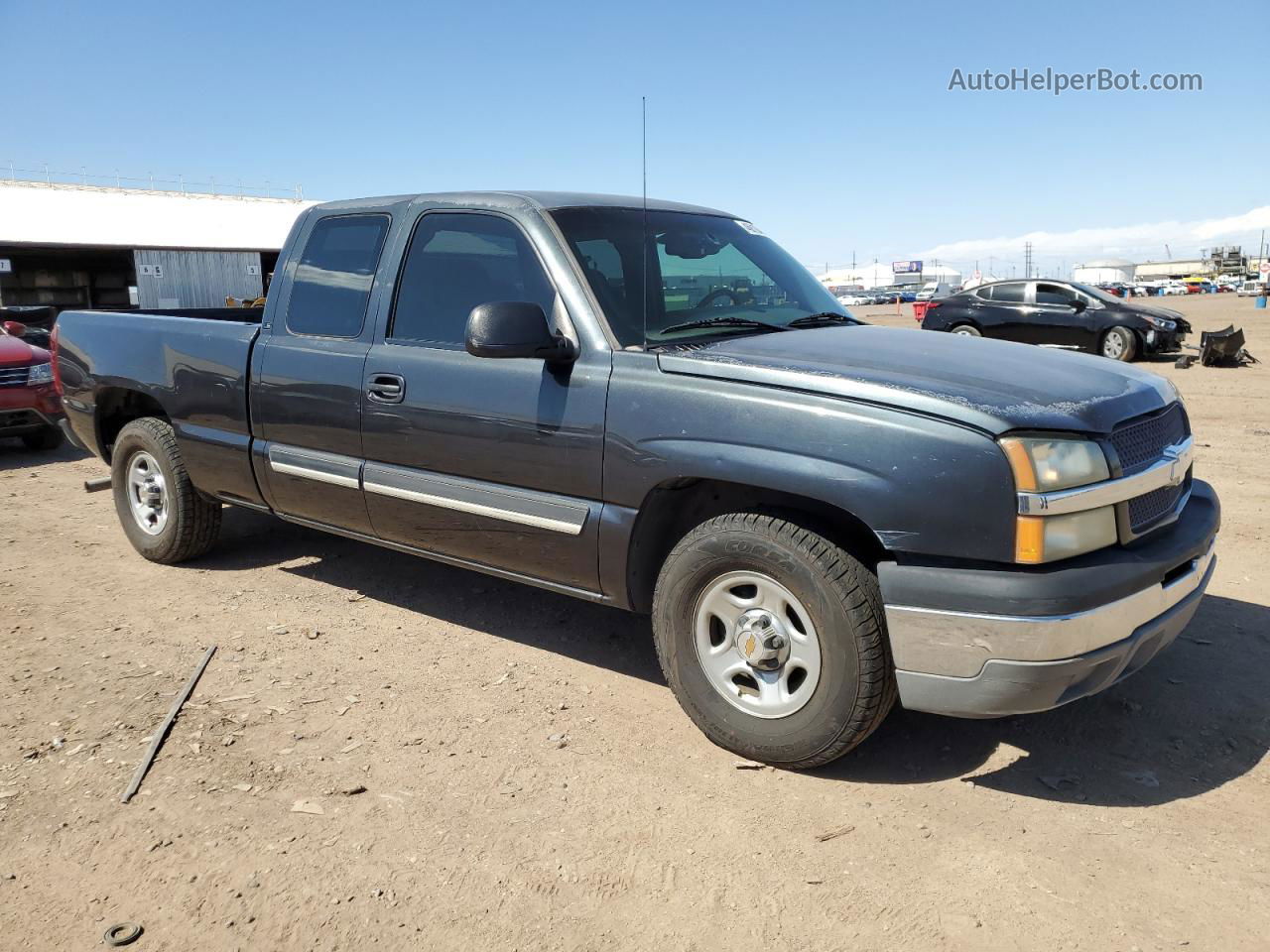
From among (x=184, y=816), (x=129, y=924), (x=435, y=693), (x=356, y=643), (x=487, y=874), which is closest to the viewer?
(x=129, y=924)

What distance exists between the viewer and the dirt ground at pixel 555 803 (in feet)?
8.29

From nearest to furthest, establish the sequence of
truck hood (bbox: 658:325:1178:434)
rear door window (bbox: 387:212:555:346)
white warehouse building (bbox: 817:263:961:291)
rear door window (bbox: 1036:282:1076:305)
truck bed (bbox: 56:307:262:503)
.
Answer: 1. truck hood (bbox: 658:325:1178:434)
2. rear door window (bbox: 387:212:555:346)
3. truck bed (bbox: 56:307:262:503)
4. rear door window (bbox: 1036:282:1076:305)
5. white warehouse building (bbox: 817:263:961:291)

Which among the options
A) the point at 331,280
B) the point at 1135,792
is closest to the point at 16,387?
the point at 331,280

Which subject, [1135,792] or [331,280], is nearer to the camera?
[1135,792]

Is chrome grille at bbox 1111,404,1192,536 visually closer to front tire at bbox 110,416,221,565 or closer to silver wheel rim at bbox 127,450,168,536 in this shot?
front tire at bbox 110,416,221,565

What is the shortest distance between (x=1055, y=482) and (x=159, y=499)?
191 inches

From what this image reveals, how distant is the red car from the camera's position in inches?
370

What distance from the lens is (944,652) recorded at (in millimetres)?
2844

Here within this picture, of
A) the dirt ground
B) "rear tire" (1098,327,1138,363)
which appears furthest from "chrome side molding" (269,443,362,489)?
"rear tire" (1098,327,1138,363)

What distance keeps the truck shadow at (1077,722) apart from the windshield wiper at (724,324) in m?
1.44

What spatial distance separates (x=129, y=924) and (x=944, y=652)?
2298mm

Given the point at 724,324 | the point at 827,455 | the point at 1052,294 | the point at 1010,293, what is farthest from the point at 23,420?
Answer: the point at 1052,294

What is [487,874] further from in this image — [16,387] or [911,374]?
[16,387]

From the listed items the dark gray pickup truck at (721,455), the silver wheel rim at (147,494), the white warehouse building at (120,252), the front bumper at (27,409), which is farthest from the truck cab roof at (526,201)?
the white warehouse building at (120,252)
